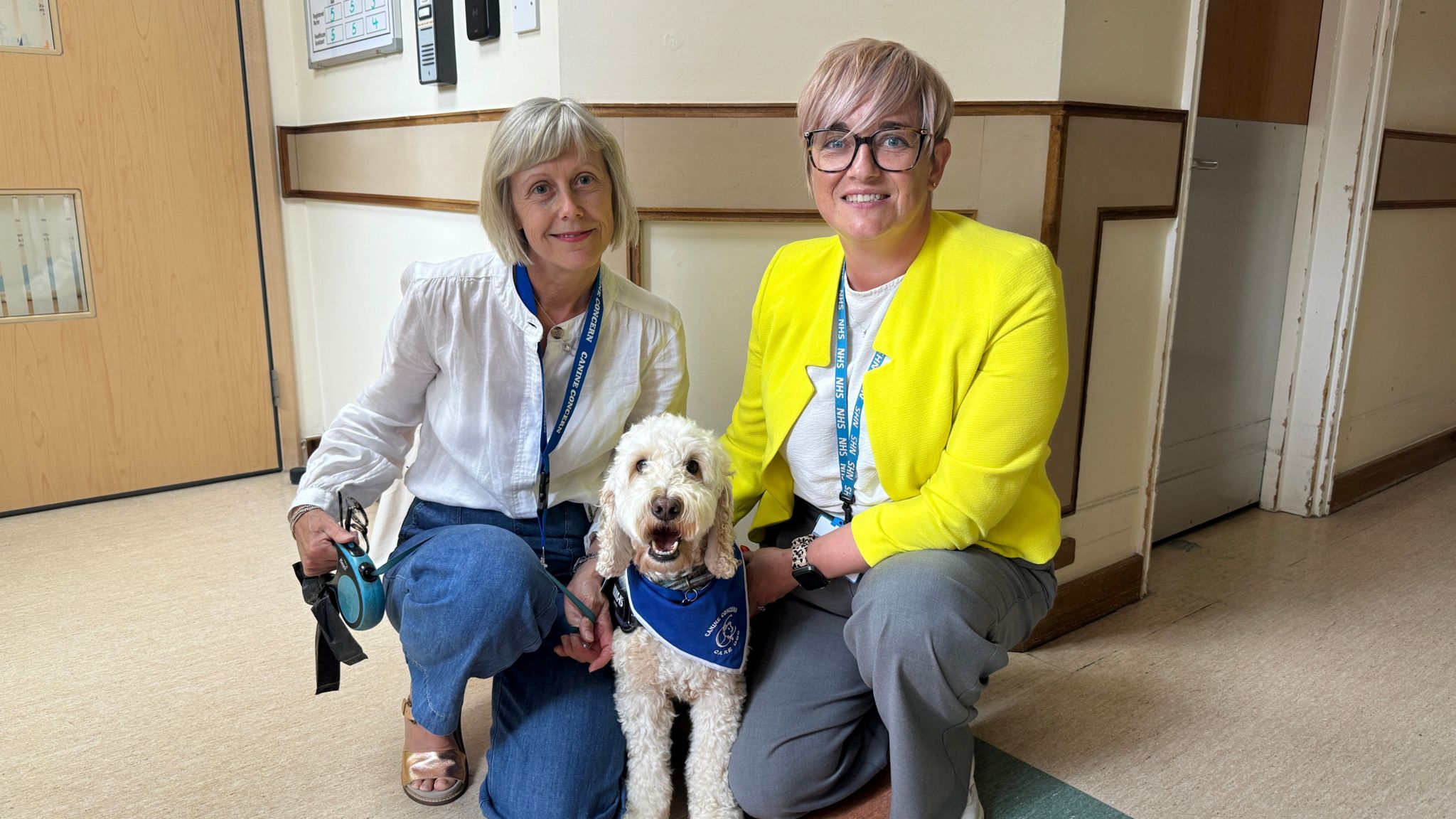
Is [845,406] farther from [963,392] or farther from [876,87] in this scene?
[876,87]

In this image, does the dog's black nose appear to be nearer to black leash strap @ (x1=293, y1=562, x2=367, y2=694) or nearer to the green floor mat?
black leash strap @ (x1=293, y1=562, x2=367, y2=694)

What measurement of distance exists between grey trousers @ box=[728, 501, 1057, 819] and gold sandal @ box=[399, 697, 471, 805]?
508 millimetres

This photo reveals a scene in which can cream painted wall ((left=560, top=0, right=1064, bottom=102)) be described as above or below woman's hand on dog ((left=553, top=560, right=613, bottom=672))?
above

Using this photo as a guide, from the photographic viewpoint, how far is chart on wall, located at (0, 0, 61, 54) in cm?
282

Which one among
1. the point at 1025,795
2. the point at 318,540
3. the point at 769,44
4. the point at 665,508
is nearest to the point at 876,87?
the point at 769,44

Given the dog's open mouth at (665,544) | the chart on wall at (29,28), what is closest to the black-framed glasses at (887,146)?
the dog's open mouth at (665,544)

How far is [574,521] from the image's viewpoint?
184 centimetres

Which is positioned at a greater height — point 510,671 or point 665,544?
point 665,544

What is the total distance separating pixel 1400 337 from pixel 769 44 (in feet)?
8.78

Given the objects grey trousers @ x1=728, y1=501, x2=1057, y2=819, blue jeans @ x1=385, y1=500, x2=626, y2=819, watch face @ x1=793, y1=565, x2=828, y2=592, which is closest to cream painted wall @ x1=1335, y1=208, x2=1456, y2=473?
grey trousers @ x1=728, y1=501, x2=1057, y2=819

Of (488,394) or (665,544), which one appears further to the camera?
(488,394)

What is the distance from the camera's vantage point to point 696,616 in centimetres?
152

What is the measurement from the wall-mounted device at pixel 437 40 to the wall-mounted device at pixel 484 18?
13 cm

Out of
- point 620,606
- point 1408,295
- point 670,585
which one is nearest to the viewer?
point 670,585
